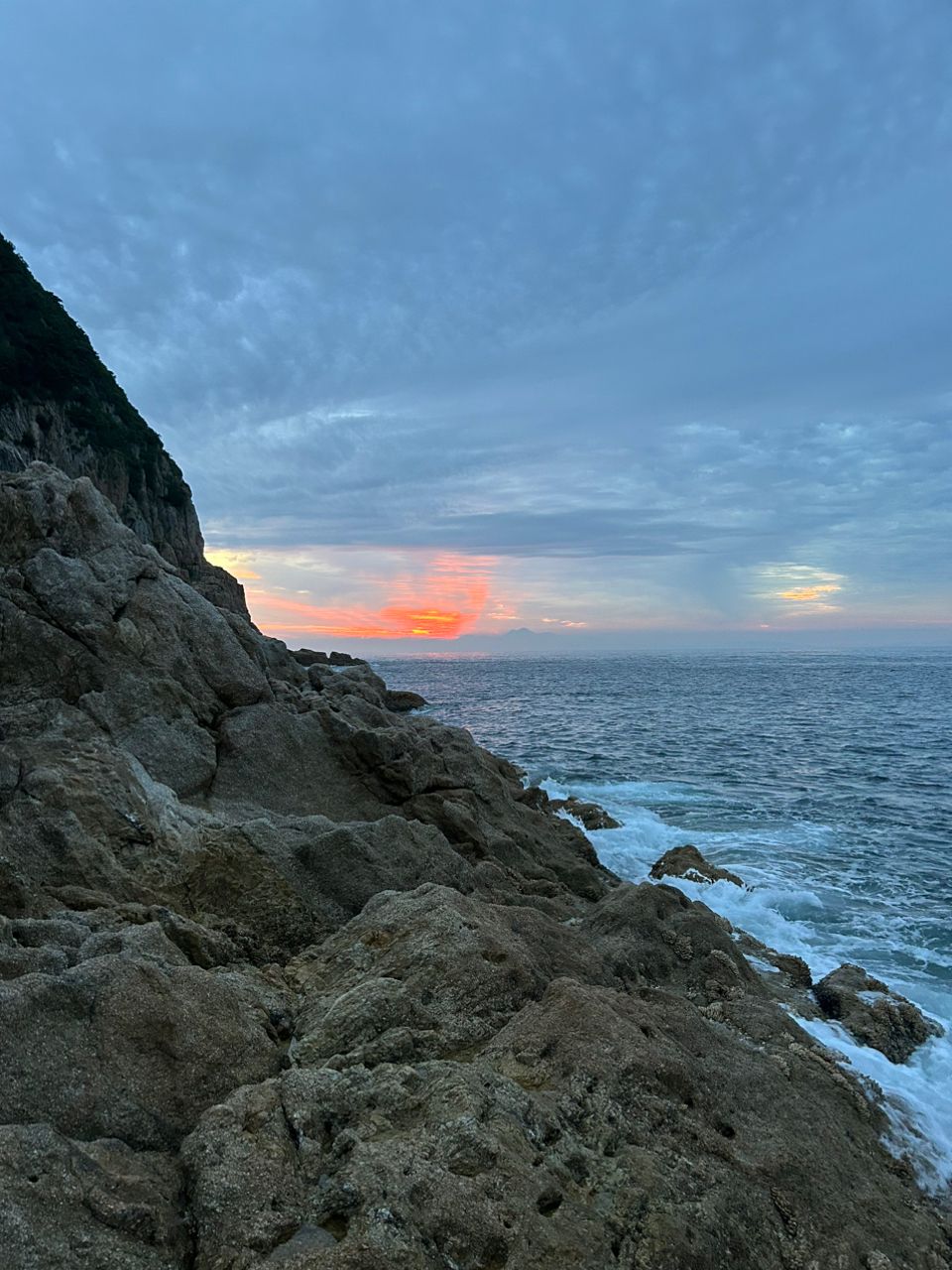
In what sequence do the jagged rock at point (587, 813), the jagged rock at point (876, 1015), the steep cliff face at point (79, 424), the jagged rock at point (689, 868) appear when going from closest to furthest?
the jagged rock at point (876, 1015) < the jagged rock at point (689, 868) < the jagged rock at point (587, 813) < the steep cliff face at point (79, 424)

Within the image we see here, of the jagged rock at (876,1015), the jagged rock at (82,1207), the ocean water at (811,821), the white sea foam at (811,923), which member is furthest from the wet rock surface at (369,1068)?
the ocean water at (811,821)

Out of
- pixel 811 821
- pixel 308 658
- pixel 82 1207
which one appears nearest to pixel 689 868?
pixel 811 821

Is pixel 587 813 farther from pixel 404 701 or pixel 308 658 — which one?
pixel 308 658

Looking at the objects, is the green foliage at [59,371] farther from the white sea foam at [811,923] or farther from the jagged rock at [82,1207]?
the jagged rock at [82,1207]

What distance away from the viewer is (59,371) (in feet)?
175

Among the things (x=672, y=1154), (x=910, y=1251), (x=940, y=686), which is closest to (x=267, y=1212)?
(x=672, y=1154)

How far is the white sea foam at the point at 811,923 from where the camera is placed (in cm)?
815

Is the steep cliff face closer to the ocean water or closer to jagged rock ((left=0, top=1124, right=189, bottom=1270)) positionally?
the ocean water

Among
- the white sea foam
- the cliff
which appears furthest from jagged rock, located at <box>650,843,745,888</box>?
the cliff

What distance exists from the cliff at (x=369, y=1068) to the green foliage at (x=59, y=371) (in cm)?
4906

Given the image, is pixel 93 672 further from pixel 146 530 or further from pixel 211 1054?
pixel 146 530

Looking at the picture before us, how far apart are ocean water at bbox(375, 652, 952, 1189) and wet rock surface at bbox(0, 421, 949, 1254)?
2431mm

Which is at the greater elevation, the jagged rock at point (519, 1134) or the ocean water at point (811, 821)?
the jagged rock at point (519, 1134)

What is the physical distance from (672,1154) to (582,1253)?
1.22 meters
